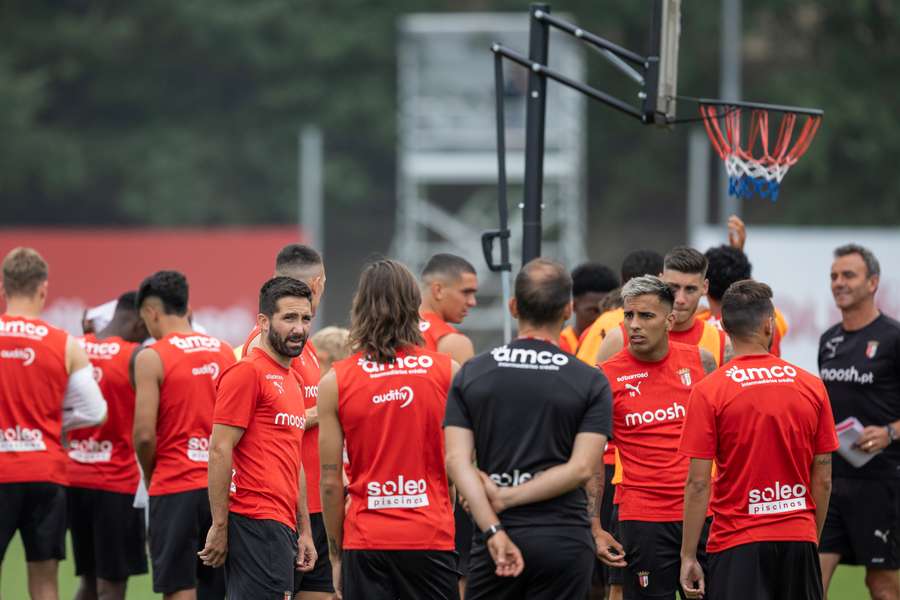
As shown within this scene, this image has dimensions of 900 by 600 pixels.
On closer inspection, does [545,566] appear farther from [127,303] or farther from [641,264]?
[127,303]

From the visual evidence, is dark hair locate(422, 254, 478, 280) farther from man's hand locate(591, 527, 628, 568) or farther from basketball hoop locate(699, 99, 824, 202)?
man's hand locate(591, 527, 628, 568)

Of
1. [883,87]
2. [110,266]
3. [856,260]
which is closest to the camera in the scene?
[856,260]

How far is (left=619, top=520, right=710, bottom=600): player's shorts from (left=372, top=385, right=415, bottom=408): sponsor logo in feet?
5.53

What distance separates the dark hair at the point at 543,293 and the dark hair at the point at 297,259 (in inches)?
78.5

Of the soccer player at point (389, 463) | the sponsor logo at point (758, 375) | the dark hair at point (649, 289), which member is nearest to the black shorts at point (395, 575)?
the soccer player at point (389, 463)

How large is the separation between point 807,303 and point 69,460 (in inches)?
514

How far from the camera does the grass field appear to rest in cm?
1095

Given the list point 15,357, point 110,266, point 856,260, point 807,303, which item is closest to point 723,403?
point 856,260

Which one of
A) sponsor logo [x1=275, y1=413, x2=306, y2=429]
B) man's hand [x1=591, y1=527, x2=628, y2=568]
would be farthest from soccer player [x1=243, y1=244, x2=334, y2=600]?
man's hand [x1=591, y1=527, x2=628, y2=568]

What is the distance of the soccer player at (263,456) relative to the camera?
6586 millimetres

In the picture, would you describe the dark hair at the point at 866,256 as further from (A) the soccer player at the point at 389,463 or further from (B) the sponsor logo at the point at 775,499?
(A) the soccer player at the point at 389,463

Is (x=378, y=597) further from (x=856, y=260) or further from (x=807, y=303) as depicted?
(x=807, y=303)

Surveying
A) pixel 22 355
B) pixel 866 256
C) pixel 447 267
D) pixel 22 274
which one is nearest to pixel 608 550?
pixel 447 267

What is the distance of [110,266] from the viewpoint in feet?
80.1
